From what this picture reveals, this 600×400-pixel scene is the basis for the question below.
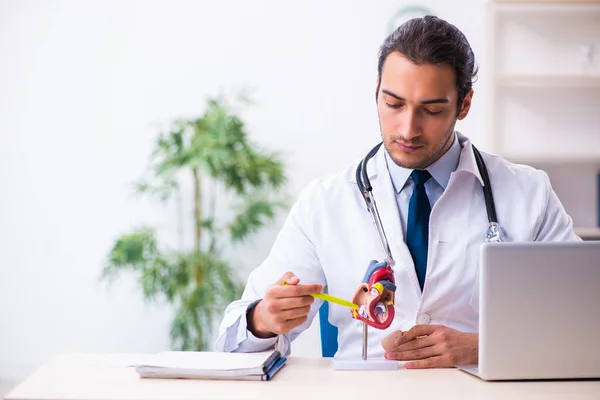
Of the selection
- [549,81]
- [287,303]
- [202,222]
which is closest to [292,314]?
[287,303]

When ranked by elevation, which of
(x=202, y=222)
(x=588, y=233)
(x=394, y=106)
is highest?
(x=394, y=106)

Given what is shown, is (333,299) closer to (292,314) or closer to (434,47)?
(292,314)

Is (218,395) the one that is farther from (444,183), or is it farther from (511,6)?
(511,6)

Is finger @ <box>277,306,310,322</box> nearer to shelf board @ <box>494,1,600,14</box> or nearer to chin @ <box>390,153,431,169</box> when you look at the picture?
chin @ <box>390,153,431,169</box>

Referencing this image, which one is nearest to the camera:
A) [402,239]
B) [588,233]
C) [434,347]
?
[434,347]

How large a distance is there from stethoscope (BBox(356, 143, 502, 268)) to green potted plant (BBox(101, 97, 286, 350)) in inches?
57.1

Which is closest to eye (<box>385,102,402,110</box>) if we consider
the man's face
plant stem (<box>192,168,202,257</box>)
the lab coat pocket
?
the man's face

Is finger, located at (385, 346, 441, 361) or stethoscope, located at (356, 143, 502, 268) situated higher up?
stethoscope, located at (356, 143, 502, 268)

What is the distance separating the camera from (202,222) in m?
3.58

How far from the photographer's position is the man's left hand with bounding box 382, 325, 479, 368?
1.65 meters

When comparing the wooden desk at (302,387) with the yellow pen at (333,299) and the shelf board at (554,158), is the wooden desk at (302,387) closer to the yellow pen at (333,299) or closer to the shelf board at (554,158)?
the yellow pen at (333,299)

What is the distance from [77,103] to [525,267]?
119 inches

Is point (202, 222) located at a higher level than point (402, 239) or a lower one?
lower

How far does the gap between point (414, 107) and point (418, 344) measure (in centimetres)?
56
